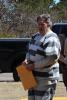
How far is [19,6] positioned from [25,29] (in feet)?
17.7

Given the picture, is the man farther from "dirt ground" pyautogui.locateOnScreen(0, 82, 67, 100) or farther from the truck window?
the truck window

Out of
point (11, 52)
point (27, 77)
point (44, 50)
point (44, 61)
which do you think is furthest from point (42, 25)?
point (11, 52)

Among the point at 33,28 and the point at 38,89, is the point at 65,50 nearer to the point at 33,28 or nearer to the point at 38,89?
the point at 38,89

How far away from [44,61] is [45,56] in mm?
72

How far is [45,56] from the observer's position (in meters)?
6.59

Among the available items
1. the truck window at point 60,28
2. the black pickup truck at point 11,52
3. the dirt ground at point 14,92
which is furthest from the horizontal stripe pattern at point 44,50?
the black pickup truck at point 11,52

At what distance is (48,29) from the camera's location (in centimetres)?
668

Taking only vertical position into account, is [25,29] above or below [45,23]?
below

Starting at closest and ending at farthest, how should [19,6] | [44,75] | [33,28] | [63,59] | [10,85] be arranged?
1. [44,75]
2. [63,59]
3. [10,85]
4. [33,28]
5. [19,6]

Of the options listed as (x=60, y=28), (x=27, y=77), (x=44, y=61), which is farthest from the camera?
(x=60, y=28)

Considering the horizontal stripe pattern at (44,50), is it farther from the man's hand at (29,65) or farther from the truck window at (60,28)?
the truck window at (60,28)

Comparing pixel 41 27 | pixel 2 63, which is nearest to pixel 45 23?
pixel 41 27

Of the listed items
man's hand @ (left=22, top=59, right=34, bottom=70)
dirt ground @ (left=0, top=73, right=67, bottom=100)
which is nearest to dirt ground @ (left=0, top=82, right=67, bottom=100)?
dirt ground @ (left=0, top=73, right=67, bottom=100)

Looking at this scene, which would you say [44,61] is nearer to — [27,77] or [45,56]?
[45,56]
